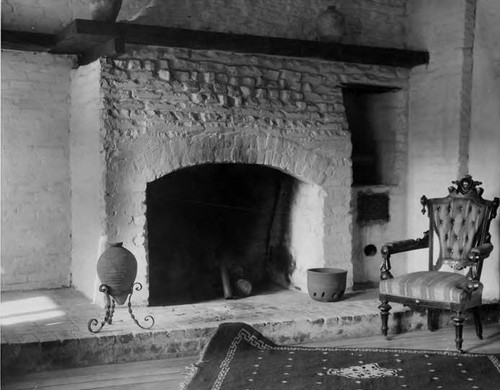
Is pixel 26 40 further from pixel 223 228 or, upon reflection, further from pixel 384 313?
pixel 384 313

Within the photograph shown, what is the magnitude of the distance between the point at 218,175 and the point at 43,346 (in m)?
2.64

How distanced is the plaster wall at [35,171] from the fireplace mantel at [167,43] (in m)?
0.26

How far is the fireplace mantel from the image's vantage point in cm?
506

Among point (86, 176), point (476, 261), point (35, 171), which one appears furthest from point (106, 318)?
point (476, 261)

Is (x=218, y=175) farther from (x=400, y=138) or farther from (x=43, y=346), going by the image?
(x=43, y=346)

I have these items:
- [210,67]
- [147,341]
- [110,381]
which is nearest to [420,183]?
[210,67]

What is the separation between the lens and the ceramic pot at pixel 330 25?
6301mm

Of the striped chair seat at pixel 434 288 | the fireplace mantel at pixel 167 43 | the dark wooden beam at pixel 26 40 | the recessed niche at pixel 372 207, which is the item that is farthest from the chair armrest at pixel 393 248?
the dark wooden beam at pixel 26 40

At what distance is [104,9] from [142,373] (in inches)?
106

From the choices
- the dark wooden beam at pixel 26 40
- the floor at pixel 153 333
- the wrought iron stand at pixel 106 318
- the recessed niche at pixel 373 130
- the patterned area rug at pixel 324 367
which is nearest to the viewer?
the patterned area rug at pixel 324 367

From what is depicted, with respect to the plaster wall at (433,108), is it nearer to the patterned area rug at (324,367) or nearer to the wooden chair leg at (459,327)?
the wooden chair leg at (459,327)

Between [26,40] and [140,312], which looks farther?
[26,40]

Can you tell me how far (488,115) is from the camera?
6184 mm

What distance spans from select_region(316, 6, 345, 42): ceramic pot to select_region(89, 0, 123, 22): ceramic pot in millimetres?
2012
